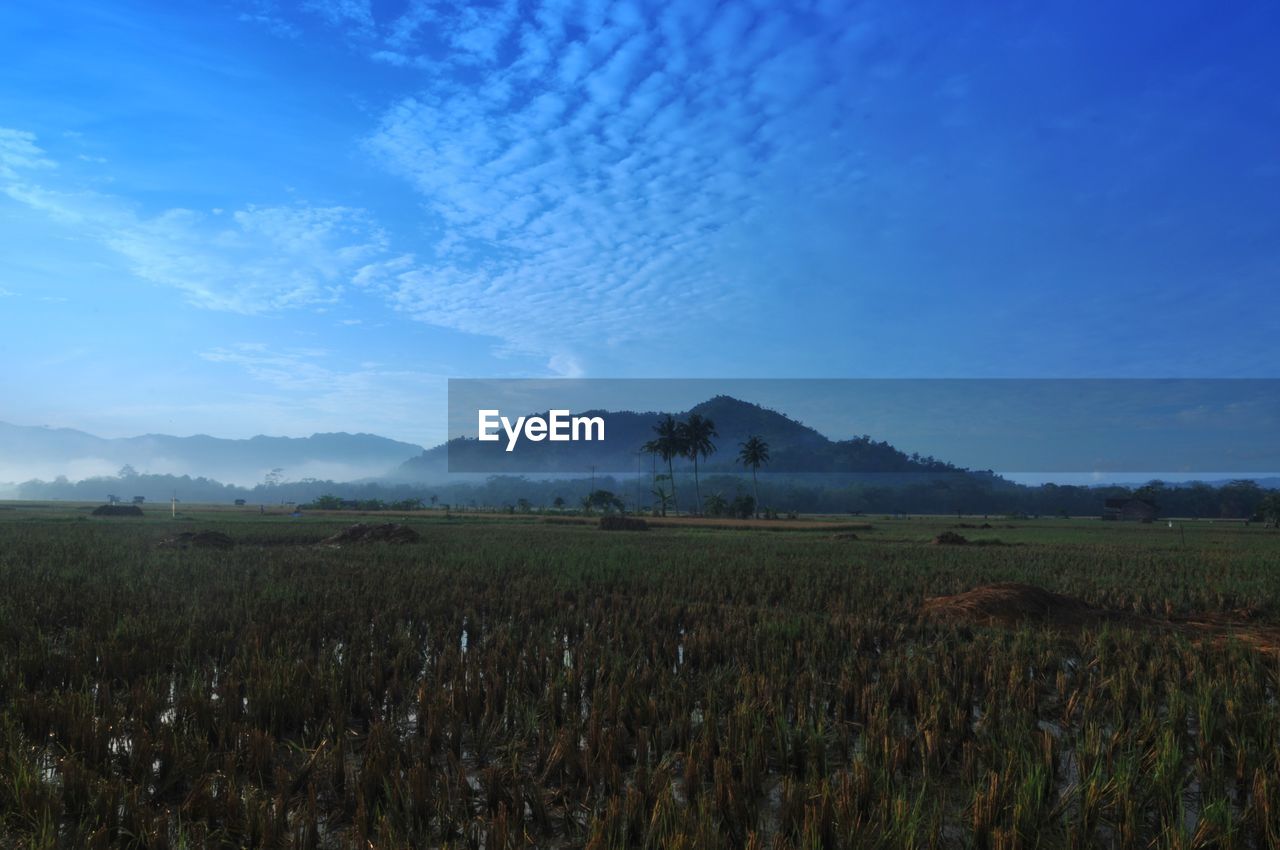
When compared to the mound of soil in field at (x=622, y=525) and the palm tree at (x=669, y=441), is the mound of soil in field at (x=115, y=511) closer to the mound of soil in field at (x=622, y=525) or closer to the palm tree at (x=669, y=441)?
the mound of soil in field at (x=622, y=525)

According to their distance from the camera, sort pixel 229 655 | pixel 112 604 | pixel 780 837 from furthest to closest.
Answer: pixel 112 604, pixel 229 655, pixel 780 837

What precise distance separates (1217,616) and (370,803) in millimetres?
13991

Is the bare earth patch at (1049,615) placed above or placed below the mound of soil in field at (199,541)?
below

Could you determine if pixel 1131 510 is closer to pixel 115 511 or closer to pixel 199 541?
pixel 199 541

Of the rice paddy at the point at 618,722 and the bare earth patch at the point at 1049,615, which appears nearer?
the rice paddy at the point at 618,722

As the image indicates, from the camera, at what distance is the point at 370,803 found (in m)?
4.25

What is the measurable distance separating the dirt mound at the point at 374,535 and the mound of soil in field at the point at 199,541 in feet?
11.1

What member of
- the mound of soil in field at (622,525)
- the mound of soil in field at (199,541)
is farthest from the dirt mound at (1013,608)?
Result: the mound of soil in field at (622,525)

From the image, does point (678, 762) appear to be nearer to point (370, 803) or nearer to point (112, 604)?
point (370, 803)

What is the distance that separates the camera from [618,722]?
561cm

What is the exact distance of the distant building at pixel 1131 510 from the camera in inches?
2859

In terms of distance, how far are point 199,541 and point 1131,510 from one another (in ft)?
283

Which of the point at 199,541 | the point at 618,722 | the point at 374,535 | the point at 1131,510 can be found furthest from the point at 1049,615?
the point at 1131,510

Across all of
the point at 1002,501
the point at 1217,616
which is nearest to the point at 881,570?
the point at 1217,616
